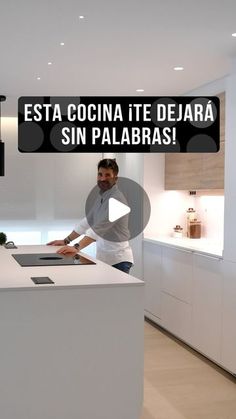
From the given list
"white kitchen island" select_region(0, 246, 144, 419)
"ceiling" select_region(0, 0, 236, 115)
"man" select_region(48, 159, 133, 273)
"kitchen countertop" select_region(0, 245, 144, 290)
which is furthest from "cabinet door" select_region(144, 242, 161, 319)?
"white kitchen island" select_region(0, 246, 144, 419)

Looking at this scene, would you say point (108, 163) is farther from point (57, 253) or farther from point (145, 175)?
point (145, 175)

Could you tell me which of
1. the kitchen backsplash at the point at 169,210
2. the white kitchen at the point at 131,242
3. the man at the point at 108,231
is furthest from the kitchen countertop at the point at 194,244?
the man at the point at 108,231

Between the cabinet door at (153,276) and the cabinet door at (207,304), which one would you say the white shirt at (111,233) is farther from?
the cabinet door at (153,276)

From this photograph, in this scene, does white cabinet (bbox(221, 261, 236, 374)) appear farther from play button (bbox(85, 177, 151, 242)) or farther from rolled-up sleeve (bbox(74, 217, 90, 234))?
rolled-up sleeve (bbox(74, 217, 90, 234))

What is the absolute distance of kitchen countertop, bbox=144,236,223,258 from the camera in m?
4.36

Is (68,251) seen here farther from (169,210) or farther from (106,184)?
(169,210)

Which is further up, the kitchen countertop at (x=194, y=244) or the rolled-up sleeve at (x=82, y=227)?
the rolled-up sleeve at (x=82, y=227)

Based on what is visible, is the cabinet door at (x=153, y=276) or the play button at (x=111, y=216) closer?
the play button at (x=111, y=216)

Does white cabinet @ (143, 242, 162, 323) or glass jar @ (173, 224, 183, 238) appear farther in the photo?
glass jar @ (173, 224, 183, 238)

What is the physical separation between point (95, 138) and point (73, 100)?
81 cm

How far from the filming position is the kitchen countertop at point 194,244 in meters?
4.36

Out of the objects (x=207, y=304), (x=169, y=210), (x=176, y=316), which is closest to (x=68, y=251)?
(x=207, y=304)

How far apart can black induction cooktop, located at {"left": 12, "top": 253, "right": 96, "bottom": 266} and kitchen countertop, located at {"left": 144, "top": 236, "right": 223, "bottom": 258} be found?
1.12m

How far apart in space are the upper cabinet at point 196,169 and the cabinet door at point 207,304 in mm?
730
